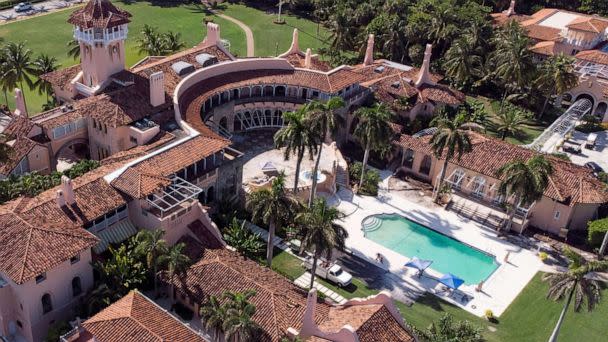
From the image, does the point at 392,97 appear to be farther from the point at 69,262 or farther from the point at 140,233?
the point at 69,262

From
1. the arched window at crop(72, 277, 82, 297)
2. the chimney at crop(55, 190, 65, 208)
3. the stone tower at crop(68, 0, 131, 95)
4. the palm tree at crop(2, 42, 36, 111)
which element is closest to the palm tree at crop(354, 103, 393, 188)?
the stone tower at crop(68, 0, 131, 95)

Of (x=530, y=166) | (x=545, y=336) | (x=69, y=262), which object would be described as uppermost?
(x=530, y=166)

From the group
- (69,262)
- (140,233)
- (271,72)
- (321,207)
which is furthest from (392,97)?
(69,262)

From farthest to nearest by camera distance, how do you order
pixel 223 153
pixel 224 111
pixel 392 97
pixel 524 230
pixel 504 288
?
pixel 392 97 → pixel 224 111 → pixel 524 230 → pixel 223 153 → pixel 504 288

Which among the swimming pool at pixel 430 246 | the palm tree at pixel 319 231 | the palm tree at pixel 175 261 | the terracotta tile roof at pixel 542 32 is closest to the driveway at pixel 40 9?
the palm tree at pixel 175 261

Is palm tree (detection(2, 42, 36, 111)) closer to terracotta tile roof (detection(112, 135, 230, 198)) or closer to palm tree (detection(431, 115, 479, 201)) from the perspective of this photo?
terracotta tile roof (detection(112, 135, 230, 198))
